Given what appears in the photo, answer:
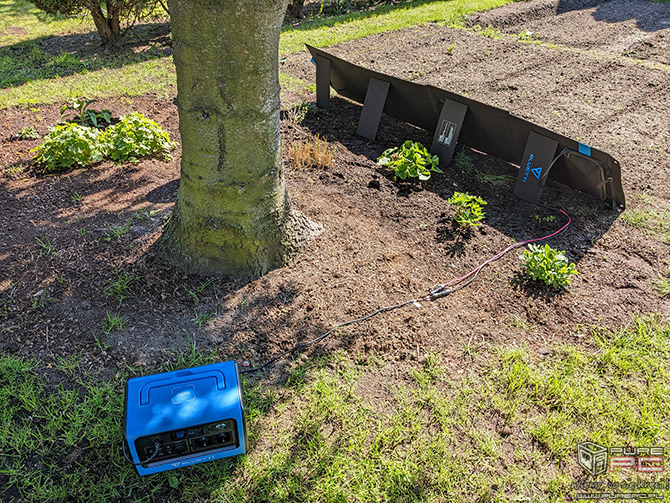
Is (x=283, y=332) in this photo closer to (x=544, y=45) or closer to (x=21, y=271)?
(x=21, y=271)

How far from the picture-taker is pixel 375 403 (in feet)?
9.93

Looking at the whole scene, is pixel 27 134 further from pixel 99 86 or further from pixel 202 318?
pixel 202 318

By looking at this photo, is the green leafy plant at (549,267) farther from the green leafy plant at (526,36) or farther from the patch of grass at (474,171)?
the green leafy plant at (526,36)

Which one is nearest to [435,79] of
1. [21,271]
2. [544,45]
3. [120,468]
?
[544,45]

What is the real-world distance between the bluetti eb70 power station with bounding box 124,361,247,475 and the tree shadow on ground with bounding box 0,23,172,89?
6698 mm

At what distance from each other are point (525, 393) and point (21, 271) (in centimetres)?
374

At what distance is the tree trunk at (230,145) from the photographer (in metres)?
2.93

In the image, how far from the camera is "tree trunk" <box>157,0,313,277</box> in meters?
→ 2.93

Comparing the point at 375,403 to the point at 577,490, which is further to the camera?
the point at 375,403

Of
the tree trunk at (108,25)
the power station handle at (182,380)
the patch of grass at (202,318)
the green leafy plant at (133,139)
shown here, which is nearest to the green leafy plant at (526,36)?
the tree trunk at (108,25)

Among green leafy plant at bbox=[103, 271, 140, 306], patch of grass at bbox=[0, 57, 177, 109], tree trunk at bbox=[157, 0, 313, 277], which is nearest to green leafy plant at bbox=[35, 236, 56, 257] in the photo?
green leafy plant at bbox=[103, 271, 140, 306]

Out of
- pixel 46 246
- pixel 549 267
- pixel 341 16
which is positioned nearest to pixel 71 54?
pixel 341 16

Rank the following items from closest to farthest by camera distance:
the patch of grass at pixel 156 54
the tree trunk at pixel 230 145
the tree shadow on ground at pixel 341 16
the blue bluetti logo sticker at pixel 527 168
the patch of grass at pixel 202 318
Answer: the tree trunk at pixel 230 145
the patch of grass at pixel 202 318
the blue bluetti logo sticker at pixel 527 168
the patch of grass at pixel 156 54
the tree shadow on ground at pixel 341 16

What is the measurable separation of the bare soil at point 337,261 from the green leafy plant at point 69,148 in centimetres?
14
